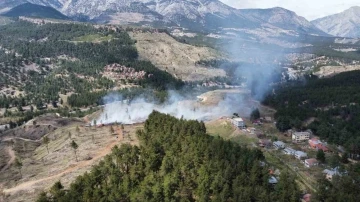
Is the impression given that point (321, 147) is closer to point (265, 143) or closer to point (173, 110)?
point (265, 143)

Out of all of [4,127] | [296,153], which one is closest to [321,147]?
[296,153]

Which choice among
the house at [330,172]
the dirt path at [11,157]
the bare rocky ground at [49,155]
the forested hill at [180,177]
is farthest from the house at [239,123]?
the dirt path at [11,157]

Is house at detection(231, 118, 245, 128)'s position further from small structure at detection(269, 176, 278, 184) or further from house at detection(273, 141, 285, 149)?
small structure at detection(269, 176, 278, 184)

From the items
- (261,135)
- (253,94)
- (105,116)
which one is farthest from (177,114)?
(253,94)

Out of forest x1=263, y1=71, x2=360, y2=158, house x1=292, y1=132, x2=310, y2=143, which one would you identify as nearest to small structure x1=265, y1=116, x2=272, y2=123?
forest x1=263, y1=71, x2=360, y2=158

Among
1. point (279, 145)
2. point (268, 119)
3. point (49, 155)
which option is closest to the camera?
point (49, 155)

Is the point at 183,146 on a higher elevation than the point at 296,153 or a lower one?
higher
